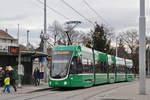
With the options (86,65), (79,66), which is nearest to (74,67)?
(79,66)

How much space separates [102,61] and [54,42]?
27.2 metres

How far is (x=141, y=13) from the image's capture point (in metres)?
16.2

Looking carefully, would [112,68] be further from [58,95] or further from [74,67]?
[58,95]

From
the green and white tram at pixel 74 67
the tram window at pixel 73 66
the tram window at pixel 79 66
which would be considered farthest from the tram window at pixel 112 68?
the tram window at pixel 73 66

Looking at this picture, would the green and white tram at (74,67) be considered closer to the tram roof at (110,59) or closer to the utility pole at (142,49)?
the tram roof at (110,59)

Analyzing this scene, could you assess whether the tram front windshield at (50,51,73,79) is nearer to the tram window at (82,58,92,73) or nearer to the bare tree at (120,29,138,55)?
the tram window at (82,58,92,73)

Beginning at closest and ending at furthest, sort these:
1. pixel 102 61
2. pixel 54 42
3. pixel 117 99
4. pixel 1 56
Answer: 1. pixel 117 99
2. pixel 1 56
3. pixel 102 61
4. pixel 54 42

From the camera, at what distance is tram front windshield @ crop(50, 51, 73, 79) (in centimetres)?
2062

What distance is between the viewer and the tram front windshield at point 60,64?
812 inches

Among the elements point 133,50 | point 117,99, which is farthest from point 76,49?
point 133,50

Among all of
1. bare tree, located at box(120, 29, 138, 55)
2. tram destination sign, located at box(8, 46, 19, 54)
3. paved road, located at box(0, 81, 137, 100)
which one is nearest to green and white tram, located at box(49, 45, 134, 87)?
paved road, located at box(0, 81, 137, 100)

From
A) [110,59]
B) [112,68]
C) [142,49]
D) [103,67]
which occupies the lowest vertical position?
[112,68]

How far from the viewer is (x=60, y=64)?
20875 millimetres

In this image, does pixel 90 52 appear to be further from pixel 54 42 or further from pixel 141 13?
pixel 54 42
